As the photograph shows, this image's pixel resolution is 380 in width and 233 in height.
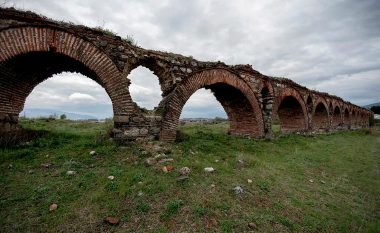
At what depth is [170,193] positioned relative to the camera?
13.2 ft

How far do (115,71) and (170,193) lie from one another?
3.74 meters

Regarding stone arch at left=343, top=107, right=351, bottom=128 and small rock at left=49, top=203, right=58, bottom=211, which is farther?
stone arch at left=343, top=107, right=351, bottom=128

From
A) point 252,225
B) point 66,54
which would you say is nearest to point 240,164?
point 252,225

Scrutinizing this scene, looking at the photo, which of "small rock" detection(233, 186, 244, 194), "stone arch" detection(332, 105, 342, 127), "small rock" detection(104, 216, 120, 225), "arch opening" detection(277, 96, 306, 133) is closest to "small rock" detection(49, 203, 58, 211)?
"small rock" detection(104, 216, 120, 225)

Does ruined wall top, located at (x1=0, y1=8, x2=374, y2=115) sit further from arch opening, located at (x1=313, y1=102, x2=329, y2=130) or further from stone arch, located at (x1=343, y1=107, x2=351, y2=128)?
stone arch, located at (x1=343, y1=107, x2=351, y2=128)

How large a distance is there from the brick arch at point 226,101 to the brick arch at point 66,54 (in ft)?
4.34

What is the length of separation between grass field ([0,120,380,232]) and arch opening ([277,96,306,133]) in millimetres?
7467

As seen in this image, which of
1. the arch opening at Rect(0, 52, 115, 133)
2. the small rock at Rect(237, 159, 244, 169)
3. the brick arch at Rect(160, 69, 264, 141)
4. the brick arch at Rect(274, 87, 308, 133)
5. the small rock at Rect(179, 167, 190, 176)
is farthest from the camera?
the brick arch at Rect(274, 87, 308, 133)

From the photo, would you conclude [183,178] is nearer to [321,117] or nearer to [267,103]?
[267,103]

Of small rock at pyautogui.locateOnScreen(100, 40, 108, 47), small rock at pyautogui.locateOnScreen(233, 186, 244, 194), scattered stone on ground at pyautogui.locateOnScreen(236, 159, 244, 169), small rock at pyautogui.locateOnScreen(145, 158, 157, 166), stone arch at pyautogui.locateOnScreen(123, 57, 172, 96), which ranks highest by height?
small rock at pyautogui.locateOnScreen(100, 40, 108, 47)

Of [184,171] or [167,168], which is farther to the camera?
[167,168]

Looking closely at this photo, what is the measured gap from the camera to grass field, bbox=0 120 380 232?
3371mm

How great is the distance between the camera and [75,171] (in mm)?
4664

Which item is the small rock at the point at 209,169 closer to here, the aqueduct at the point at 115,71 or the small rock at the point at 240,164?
the small rock at the point at 240,164
